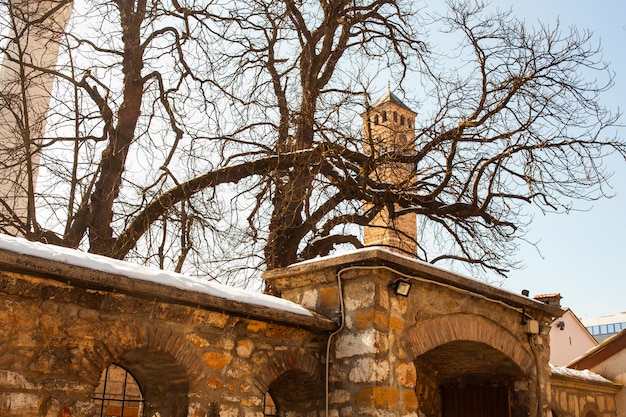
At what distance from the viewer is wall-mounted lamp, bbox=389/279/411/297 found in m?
5.55

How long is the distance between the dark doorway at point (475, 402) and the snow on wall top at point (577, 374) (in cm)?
275

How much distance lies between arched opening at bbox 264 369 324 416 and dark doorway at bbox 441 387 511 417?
104 inches

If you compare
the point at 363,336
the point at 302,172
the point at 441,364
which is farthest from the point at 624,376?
the point at 363,336

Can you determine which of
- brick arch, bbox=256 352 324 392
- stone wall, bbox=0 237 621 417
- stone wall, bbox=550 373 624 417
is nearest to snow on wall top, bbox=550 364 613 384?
stone wall, bbox=550 373 624 417

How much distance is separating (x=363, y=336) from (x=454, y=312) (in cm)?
118

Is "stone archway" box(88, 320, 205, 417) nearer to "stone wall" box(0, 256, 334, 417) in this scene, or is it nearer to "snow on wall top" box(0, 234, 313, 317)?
"stone wall" box(0, 256, 334, 417)

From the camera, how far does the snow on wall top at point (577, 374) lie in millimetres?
10042

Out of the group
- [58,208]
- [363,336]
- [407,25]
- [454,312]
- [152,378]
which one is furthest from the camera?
Result: [407,25]

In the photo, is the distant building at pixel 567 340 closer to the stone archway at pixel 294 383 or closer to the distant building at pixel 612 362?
the distant building at pixel 612 362

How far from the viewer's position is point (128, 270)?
4.30 meters

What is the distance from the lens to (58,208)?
27.1 ft

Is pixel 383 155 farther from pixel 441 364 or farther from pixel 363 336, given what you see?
pixel 363 336

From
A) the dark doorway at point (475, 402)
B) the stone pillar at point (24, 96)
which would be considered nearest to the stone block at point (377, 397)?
the dark doorway at point (475, 402)

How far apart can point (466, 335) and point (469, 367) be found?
4.84ft
